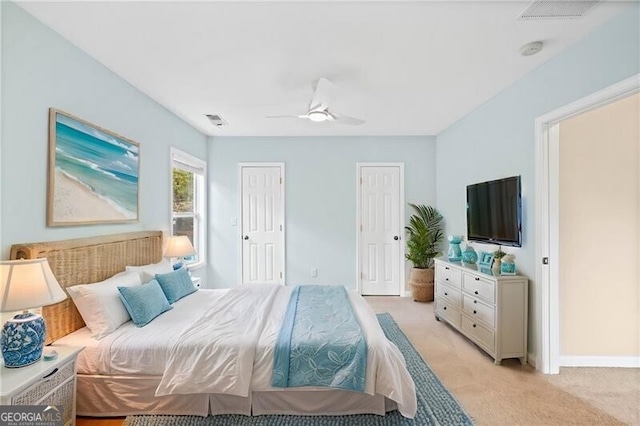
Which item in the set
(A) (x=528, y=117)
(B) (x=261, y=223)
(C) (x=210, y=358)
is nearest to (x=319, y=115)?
(A) (x=528, y=117)

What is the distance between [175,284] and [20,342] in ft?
4.31

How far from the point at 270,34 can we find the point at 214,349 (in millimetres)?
2121

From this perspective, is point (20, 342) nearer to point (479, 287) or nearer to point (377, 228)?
point (479, 287)

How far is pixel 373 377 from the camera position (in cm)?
180

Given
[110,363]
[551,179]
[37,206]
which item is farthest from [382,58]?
[110,363]

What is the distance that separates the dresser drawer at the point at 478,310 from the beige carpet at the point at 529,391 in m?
0.34

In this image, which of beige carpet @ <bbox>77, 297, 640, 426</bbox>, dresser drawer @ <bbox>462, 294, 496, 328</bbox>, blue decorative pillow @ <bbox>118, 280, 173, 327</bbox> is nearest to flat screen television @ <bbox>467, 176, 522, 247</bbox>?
dresser drawer @ <bbox>462, 294, 496, 328</bbox>

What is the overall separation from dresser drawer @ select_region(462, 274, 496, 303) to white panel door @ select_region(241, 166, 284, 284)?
2.79 m

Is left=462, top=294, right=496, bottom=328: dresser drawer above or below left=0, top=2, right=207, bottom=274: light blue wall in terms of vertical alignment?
below

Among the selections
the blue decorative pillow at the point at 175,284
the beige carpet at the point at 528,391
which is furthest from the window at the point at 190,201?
the beige carpet at the point at 528,391

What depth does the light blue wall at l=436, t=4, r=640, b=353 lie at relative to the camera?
194 centimetres

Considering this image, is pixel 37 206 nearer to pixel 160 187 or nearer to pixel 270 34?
pixel 160 187

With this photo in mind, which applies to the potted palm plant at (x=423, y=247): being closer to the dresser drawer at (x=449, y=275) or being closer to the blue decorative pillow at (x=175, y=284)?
the dresser drawer at (x=449, y=275)

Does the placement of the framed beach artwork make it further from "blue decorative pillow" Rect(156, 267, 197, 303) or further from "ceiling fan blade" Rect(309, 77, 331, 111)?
"ceiling fan blade" Rect(309, 77, 331, 111)
